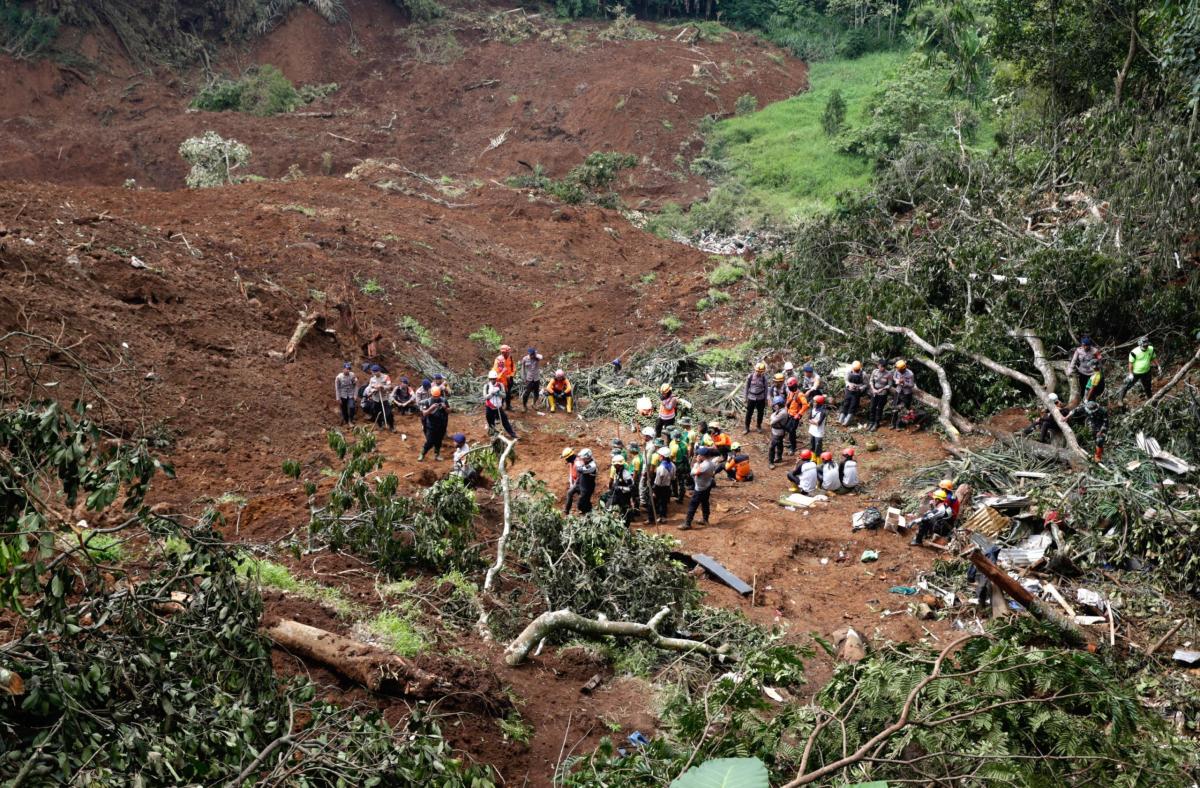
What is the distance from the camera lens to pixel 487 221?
24922 millimetres

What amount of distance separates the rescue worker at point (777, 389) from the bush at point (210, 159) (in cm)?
1709

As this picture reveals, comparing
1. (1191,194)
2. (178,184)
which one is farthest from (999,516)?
(178,184)

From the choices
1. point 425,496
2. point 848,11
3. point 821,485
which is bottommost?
point 821,485

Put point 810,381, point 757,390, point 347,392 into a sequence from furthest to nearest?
1. point 810,381
2. point 757,390
3. point 347,392

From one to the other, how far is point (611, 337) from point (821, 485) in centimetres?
739

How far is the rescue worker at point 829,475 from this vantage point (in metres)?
12.2

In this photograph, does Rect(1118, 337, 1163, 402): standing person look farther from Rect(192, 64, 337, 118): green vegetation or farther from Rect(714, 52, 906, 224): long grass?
Rect(192, 64, 337, 118): green vegetation

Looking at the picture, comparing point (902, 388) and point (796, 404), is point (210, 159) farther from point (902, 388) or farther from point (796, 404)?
point (902, 388)

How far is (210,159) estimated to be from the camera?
2544 cm

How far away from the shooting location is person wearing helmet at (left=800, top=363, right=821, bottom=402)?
14484 millimetres

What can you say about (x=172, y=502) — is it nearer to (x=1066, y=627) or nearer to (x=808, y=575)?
(x=808, y=575)

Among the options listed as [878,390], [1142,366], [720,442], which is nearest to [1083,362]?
[1142,366]

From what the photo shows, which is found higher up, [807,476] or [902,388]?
[902,388]

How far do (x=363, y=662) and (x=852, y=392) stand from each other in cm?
1025
